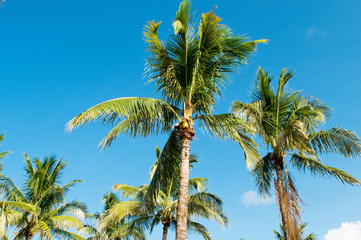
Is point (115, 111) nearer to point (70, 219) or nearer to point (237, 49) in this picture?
point (237, 49)

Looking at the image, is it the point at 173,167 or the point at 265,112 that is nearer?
the point at 173,167

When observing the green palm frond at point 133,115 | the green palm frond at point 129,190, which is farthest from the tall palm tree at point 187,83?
the green palm frond at point 129,190

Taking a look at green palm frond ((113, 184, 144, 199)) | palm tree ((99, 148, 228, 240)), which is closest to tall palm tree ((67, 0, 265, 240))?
palm tree ((99, 148, 228, 240))

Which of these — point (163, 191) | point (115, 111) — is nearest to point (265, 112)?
point (115, 111)

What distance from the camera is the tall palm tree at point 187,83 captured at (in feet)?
27.9

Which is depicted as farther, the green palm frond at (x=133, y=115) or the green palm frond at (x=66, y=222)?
Answer: the green palm frond at (x=66, y=222)

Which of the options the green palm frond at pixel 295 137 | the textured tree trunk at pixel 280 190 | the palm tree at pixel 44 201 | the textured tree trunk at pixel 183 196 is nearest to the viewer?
the textured tree trunk at pixel 183 196

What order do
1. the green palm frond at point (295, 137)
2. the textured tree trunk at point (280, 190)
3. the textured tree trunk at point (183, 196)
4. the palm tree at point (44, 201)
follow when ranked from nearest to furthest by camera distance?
the textured tree trunk at point (183, 196) → the green palm frond at point (295, 137) → the textured tree trunk at point (280, 190) → the palm tree at point (44, 201)

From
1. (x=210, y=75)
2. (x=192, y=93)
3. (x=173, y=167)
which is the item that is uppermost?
(x=210, y=75)

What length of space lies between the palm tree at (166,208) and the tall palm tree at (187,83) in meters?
5.38

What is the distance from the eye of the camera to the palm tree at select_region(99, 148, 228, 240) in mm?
14639

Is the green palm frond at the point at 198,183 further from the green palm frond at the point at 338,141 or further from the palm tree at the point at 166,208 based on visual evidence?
the green palm frond at the point at 338,141

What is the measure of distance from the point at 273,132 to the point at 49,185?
11477 millimetres

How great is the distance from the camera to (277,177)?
10.3m
